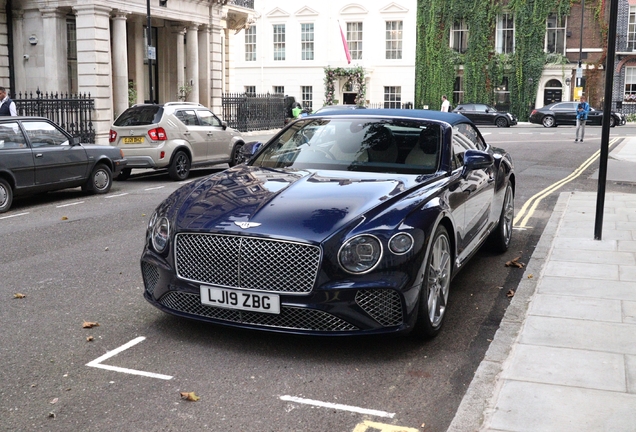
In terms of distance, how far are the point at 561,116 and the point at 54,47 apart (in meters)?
31.4

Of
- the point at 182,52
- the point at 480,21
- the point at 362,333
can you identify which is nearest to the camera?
the point at 362,333

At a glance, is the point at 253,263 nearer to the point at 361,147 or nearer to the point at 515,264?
the point at 361,147

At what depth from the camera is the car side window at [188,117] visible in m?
16.8

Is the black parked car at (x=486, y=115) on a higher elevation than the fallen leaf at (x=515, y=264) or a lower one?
higher

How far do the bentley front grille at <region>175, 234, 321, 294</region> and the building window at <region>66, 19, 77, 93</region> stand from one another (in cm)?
2463

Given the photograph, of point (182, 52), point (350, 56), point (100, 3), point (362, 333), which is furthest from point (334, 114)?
point (350, 56)

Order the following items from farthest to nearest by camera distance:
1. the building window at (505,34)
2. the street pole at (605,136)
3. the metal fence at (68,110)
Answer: the building window at (505,34)
the metal fence at (68,110)
the street pole at (605,136)

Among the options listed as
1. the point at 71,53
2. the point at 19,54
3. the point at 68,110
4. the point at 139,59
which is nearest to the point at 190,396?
the point at 68,110

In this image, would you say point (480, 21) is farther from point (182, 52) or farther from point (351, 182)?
point (351, 182)

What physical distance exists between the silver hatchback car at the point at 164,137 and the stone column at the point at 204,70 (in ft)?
46.8

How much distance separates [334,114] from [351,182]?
1.54 meters

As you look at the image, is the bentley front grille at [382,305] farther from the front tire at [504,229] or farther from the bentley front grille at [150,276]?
the front tire at [504,229]

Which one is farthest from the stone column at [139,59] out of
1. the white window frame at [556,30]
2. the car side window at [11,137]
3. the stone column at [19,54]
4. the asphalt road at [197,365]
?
the white window frame at [556,30]

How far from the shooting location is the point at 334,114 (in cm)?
709
